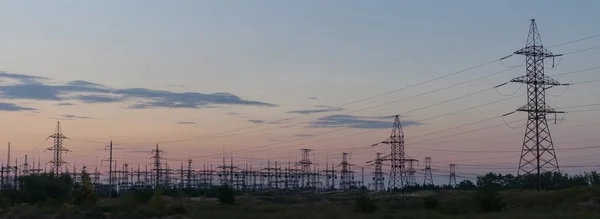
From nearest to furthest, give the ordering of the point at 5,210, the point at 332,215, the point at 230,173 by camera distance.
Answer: the point at 332,215 < the point at 5,210 < the point at 230,173

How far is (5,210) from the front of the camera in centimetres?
7550

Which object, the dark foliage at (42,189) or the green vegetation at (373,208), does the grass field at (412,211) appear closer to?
the green vegetation at (373,208)

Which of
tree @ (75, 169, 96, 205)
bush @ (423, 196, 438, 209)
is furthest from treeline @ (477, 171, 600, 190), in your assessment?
tree @ (75, 169, 96, 205)

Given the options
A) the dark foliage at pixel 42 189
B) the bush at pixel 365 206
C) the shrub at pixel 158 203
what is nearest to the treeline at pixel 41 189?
the dark foliage at pixel 42 189

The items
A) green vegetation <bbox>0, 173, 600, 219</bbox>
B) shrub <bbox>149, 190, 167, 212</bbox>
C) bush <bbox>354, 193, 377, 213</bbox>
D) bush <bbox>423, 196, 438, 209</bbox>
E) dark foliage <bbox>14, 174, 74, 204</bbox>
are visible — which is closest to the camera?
green vegetation <bbox>0, 173, 600, 219</bbox>

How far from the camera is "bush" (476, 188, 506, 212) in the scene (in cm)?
5302

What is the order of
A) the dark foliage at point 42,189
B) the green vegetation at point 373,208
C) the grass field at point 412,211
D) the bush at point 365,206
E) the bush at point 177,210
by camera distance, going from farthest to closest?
→ the dark foliage at point 42,189 → the bush at point 177,210 → the bush at point 365,206 → the green vegetation at point 373,208 → the grass field at point 412,211

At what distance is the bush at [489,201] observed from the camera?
174 feet

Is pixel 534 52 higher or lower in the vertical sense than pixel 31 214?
higher

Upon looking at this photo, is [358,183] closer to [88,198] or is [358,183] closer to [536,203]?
[88,198]

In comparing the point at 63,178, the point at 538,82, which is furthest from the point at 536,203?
the point at 63,178

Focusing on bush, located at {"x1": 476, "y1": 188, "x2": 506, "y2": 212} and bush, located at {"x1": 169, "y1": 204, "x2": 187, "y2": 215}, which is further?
bush, located at {"x1": 169, "y1": 204, "x2": 187, "y2": 215}

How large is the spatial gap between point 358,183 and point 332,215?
147 m

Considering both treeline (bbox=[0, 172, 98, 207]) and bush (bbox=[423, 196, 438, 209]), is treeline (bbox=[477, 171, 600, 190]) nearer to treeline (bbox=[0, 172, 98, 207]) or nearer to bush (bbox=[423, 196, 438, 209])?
bush (bbox=[423, 196, 438, 209])
